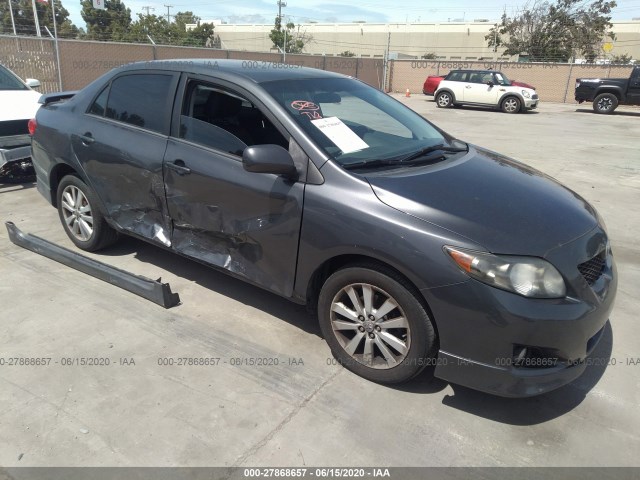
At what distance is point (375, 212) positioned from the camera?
2.73 m

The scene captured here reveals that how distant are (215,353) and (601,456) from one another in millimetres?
2240

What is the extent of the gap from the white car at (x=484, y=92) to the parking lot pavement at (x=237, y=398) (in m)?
17.5

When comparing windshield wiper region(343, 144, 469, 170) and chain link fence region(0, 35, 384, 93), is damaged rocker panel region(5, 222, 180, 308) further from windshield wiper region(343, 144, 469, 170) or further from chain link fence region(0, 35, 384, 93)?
chain link fence region(0, 35, 384, 93)

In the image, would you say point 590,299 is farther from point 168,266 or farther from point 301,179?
point 168,266

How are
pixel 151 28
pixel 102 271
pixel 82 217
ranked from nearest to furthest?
1. pixel 102 271
2. pixel 82 217
3. pixel 151 28

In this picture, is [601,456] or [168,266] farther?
[168,266]

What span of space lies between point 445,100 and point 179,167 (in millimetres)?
19932

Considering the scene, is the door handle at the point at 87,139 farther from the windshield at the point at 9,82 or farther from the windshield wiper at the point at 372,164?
the windshield at the point at 9,82

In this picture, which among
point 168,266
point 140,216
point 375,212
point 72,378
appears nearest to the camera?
point 375,212

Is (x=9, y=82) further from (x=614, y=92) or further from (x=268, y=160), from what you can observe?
(x=614, y=92)

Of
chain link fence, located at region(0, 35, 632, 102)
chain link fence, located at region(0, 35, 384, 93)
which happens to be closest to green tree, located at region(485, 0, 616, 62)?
chain link fence, located at region(0, 35, 632, 102)

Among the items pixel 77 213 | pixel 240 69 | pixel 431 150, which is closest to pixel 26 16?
pixel 77 213

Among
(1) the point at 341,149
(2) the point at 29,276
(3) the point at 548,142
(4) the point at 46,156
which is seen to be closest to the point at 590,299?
(1) the point at 341,149

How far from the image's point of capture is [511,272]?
8.07 ft
